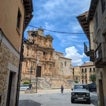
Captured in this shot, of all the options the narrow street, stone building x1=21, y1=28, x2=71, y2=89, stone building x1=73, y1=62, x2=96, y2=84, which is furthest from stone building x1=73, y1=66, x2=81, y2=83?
the narrow street

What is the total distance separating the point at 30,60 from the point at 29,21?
41327 millimetres

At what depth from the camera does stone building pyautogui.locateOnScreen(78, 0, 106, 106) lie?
11.6 m

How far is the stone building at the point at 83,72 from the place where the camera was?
86.8 meters

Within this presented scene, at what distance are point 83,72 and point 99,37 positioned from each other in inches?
3085

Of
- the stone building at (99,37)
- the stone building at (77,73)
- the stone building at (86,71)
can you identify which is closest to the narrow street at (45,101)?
the stone building at (99,37)

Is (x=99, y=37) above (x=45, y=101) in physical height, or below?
above

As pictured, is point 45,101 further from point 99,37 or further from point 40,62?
point 40,62

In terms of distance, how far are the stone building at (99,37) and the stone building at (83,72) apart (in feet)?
227

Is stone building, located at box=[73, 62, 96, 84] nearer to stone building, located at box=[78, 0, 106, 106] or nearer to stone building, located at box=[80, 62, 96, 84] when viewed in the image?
stone building, located at box=[80, 62, 96, 84]

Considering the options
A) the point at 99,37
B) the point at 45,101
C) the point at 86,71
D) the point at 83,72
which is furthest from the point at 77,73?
the point at 99,37

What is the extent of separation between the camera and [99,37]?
13.2 m

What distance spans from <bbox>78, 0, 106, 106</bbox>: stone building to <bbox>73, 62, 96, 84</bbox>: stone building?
227 ft

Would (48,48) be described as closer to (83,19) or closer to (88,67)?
(88,67)

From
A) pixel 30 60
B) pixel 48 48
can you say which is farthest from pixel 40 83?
pixel 48 48
